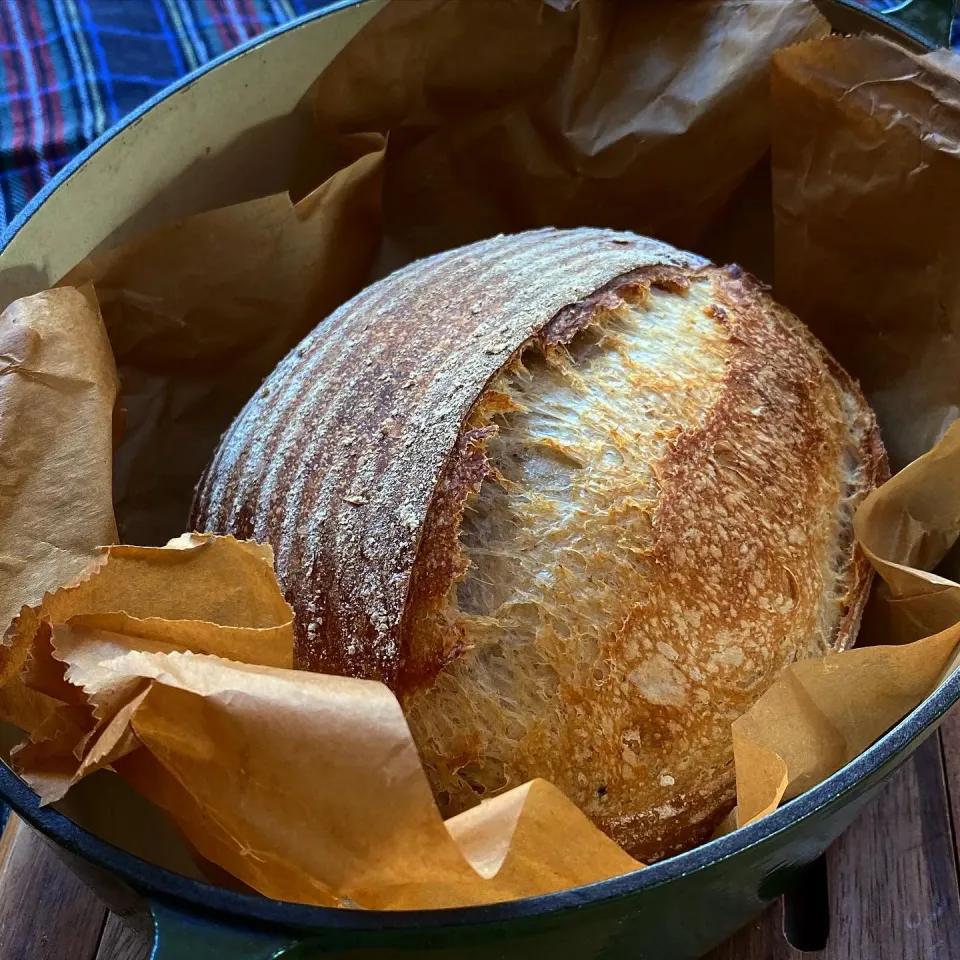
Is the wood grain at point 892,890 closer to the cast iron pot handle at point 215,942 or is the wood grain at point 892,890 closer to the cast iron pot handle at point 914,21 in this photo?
the cast iron pot handle at point 215,942

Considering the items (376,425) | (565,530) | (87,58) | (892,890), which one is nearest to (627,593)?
(565,530)

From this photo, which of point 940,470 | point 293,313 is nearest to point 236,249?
point 293,313

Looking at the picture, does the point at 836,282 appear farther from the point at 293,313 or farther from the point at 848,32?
the point at 293,313

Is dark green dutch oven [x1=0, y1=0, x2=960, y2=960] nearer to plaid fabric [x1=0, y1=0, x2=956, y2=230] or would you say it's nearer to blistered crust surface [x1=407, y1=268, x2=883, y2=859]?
blistered crust surface [x1=407, y1=268, x2=883, y2=859]

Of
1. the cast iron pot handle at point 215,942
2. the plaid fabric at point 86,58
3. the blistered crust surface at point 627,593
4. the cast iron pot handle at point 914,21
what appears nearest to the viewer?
the cast iron pot handle at point 215,942

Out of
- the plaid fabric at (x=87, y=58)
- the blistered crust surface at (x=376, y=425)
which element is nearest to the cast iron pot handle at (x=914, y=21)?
the blistered crust surface at (x=376, y=425)

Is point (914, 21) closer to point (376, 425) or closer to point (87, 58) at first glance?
point (376, 425)

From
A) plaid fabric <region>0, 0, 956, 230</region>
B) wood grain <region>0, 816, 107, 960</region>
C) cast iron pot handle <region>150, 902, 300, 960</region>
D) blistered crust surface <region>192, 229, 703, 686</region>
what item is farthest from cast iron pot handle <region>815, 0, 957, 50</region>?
wood grain <region>0, 816, 107, 960</region>
